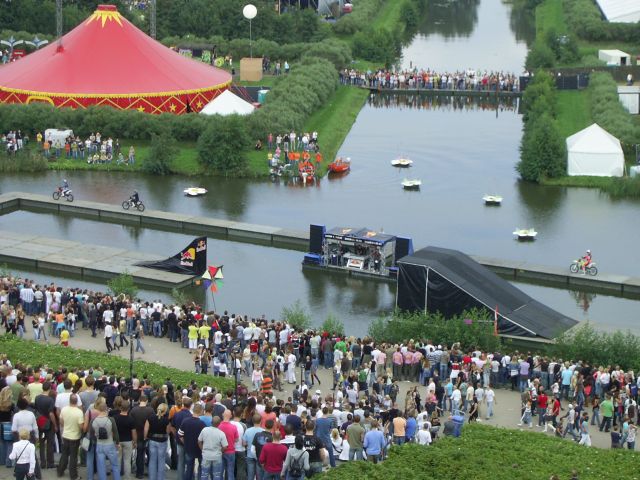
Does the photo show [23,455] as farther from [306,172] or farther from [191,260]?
[306,172]

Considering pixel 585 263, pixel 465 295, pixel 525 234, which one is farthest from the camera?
pixel 525 234

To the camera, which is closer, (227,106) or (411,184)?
(411,184)

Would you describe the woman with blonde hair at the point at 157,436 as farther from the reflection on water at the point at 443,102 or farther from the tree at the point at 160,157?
the reflection on water at the point at 443,102

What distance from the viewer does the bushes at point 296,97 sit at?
226 feet

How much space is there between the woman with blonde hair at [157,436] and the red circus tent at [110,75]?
49774 mm

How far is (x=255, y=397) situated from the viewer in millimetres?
29000

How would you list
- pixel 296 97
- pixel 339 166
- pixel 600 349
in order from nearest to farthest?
pixel 600 349 → pixel 339 166 → pixel 296 97

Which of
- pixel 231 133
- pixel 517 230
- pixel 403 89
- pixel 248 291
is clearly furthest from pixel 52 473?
pixel 403 89

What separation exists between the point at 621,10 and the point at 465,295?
67.9 m

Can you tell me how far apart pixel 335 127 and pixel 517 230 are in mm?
21811

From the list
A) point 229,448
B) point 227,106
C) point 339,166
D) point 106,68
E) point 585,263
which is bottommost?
point 585,263

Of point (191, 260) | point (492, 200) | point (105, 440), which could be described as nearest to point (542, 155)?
point (492, 200)

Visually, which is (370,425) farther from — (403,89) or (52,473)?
(403,89)

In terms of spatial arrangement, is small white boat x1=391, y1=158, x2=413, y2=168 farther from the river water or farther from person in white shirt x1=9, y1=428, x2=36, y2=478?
person in white shirt x1=9, y1=428, x2=36, y2=478
